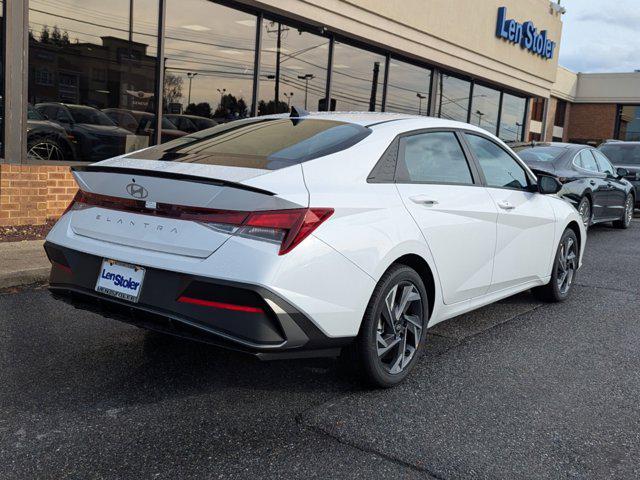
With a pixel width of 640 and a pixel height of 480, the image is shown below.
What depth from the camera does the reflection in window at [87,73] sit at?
7.82 m

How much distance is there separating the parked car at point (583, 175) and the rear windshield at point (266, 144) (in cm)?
607

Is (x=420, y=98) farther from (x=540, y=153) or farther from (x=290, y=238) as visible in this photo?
(x=290, y=238)

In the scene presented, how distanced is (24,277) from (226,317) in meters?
3.38

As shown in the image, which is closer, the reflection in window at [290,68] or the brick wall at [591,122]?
the reflection in window at [290,68]

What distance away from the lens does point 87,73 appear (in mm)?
8312

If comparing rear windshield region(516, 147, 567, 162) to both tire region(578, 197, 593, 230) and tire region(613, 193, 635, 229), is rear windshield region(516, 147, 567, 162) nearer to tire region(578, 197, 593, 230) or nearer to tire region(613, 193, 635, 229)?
tire region(578, 197, 593, 230)

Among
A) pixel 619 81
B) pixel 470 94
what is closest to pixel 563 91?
pixel 619 81

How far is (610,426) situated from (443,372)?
101 centimetres

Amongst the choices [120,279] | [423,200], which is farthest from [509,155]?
[120,279]

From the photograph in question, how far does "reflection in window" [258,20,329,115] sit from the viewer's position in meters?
11.1

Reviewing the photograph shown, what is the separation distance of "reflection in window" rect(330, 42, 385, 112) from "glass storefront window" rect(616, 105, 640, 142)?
23.9 metres

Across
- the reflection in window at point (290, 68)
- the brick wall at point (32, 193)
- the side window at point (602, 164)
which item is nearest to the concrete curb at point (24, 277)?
the brick wall at point (32, 193)

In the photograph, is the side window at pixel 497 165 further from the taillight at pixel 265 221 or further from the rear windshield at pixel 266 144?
the taillight at pixel 265 221

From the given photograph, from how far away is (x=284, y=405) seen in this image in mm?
3432
